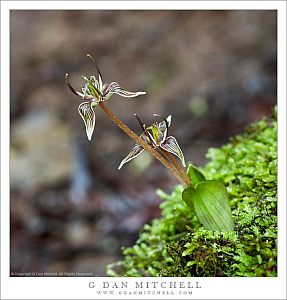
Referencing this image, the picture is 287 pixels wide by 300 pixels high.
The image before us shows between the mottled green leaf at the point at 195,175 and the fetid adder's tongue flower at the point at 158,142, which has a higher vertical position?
the fetid adder's tongue flower at the point at 158,142

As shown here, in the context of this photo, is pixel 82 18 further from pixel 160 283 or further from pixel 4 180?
pixel 160 283

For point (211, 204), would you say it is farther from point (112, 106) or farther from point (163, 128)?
point (112, 106)

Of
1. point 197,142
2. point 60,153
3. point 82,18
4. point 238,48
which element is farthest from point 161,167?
point 82,18

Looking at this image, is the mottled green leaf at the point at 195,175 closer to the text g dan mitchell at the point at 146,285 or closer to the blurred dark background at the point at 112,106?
the text g dan mitchell at the point at 146,285

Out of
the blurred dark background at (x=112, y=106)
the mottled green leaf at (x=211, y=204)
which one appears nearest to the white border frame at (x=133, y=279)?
the mottled green leaf at (x=211, y=204)

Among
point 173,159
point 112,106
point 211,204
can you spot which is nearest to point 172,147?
point 173,159

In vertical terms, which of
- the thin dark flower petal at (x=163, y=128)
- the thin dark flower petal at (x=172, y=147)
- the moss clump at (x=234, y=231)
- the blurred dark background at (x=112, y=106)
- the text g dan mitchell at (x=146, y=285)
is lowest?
the text g dan mitchell at (x=146, y=285)

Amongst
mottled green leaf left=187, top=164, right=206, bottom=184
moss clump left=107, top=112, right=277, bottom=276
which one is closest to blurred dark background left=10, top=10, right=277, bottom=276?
moss clump left=107, top=112, right=277, bottom=276
